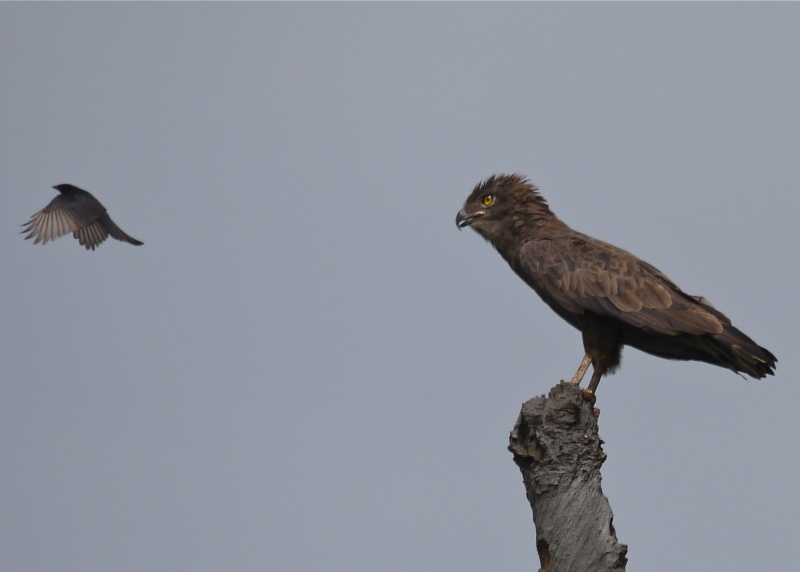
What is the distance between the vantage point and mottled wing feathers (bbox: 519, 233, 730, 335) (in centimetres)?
973

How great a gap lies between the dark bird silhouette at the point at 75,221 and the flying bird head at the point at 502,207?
12.0 feet

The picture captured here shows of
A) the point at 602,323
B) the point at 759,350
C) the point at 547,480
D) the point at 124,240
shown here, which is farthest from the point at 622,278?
the point at 124,240

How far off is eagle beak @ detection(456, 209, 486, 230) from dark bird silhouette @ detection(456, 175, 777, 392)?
28.3 inches

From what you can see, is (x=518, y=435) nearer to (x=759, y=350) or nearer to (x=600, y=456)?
(x=600, y=456)

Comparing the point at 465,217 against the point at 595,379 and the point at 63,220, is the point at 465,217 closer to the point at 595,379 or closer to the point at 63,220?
the point at 595,379

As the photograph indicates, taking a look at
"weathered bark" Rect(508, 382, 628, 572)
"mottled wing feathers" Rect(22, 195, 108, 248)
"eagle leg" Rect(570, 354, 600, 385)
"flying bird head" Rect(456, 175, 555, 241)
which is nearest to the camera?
"weathered bark" Rect(508, 382, 628, 572)

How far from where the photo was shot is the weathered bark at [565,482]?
6.93 m

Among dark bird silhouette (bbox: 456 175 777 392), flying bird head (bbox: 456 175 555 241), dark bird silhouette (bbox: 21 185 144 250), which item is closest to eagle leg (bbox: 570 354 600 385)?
dark bird silhouette (bbox: 456 175 777 392)

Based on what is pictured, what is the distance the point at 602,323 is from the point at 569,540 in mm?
3510

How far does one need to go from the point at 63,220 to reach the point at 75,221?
0.14m

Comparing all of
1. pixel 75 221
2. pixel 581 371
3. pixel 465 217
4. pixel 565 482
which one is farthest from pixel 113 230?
pixel 565 482

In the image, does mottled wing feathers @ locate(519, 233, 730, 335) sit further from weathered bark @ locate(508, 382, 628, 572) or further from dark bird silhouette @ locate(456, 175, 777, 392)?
weathered bark @ locate(508, 382, 628, 572)

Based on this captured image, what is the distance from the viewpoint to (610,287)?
9.99m

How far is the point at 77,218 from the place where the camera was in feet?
35.4
